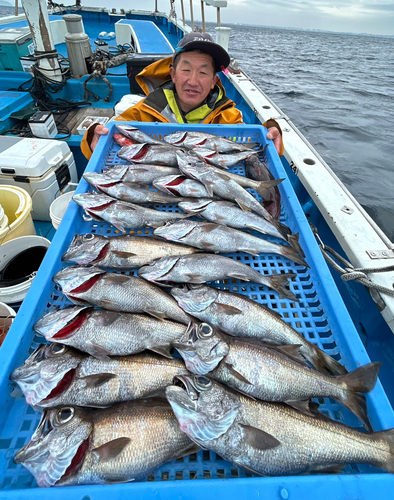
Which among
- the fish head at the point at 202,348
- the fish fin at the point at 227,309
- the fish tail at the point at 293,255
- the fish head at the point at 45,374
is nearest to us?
the fish head at the point at 45,374

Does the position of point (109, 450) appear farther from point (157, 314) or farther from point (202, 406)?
point (157, 314)

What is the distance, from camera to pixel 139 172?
2.60 m

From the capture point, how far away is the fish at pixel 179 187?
97.6 inches

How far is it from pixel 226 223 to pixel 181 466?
1.61 m

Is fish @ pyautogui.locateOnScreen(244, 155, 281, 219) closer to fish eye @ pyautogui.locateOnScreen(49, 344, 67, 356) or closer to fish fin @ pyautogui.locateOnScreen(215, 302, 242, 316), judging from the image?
fish fin @ pyautogui.locateOnScreen(215, 302, 242, 316)

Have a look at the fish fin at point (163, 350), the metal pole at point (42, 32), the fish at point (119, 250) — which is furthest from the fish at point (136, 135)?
the metal pole at point (42, 32)

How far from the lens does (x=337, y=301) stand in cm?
169

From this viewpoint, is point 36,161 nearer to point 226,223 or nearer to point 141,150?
point 141,150

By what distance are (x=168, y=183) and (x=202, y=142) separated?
2.47ft

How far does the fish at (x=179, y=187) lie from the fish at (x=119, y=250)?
604 mm

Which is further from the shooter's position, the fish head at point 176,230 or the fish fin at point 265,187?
the fish fin at point 265,187

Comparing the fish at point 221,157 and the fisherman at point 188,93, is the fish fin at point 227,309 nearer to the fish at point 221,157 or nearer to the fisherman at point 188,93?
the fish at point 221,157

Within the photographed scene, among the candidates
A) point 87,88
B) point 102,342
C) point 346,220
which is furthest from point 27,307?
point 87,88

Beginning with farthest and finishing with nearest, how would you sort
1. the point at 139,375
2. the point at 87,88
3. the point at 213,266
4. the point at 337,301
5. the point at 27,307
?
the point at 87,88, the point at 213,266, the point at 337,301, the point at 27,307, the point at 139,375
